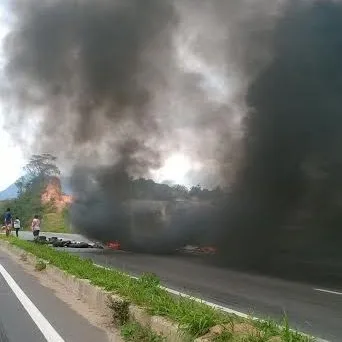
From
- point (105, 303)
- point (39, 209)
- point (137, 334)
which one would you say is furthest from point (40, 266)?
point (39, 209)

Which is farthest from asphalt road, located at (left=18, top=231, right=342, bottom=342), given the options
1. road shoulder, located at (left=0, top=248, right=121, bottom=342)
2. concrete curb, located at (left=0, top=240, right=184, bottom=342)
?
road shoulder, located at (left=0, top=248, right=121, bottom=342)

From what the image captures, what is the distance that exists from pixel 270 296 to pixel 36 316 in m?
4.16

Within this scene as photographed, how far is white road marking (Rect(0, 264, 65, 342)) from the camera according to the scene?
636 cm

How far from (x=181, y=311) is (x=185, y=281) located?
674 cm

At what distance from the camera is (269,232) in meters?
21.6

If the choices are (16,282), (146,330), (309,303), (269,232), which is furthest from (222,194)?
(146,330)

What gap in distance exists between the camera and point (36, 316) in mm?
7777

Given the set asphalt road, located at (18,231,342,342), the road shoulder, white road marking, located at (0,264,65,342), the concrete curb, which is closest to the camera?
the concrete curb

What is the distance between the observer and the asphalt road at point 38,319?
6359mm

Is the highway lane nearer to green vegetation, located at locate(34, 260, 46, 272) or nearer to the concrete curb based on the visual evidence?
the concrete curb

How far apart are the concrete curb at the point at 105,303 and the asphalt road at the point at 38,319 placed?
35cm

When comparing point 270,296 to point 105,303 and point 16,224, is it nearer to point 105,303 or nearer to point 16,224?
point 105,303

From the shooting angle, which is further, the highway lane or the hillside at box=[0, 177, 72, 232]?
the hillside at box=[0, 177, 72, 232]

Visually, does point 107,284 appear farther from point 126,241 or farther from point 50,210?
point 50,210
